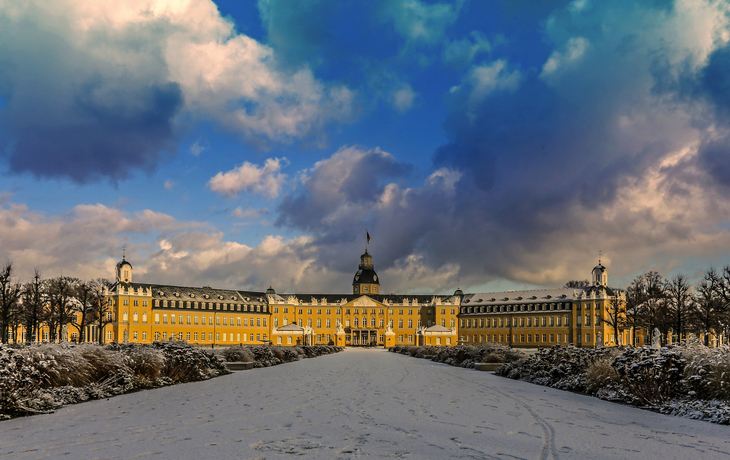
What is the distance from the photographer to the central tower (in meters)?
130

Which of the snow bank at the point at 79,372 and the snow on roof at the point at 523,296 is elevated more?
the snow bank at the point at 79,372

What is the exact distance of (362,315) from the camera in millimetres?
120938

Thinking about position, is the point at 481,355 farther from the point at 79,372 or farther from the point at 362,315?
the point at 362,315

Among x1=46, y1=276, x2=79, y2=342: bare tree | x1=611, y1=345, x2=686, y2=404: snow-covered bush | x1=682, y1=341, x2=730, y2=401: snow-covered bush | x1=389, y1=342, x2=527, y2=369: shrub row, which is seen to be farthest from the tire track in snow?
x1=46, y1=276, x2=79, y2=342: bare tree

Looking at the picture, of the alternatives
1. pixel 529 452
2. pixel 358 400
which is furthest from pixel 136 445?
pixel 358 400

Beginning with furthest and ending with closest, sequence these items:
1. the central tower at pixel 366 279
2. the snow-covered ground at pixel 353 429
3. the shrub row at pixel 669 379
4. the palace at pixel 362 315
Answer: the central tower at pixel 366 279 → the palace at pixel 362 315 → the shrub row at pixel 669 379 → the snow-covered ground at pixel 353 429

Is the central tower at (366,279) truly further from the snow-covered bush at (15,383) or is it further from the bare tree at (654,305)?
the snow-covered bush at (15,383)

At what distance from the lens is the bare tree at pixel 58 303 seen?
63938 millimetres

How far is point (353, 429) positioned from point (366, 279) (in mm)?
121434

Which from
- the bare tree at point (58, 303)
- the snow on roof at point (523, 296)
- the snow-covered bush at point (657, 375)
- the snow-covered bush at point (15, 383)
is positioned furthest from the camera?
the snow on roof at point (523, 296)

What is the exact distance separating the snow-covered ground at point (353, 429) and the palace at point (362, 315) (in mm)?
78346

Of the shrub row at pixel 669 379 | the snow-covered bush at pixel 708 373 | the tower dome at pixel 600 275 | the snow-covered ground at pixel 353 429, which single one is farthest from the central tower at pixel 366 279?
the snow-covered bush at pixel 708 373

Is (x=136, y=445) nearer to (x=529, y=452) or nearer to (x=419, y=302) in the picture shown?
(x=529, y=452)

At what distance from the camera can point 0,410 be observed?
10.4 metres
